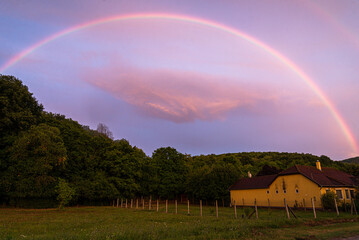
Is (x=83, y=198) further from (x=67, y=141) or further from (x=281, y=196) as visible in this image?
(x=281, y=196)

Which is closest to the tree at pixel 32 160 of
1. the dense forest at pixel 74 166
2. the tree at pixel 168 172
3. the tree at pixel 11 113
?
the dense forest at pixel 74 166

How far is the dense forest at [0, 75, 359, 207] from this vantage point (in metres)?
35.9

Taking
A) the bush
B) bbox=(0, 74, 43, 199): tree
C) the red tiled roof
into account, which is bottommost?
the bush

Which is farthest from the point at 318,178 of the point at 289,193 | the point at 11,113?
the point at 11,113

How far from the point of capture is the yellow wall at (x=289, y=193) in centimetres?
3234

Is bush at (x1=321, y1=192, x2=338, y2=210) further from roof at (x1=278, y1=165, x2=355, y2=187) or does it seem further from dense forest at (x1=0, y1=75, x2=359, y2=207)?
dense forest at (x1=0, y1=75, x2=359, y2=207)

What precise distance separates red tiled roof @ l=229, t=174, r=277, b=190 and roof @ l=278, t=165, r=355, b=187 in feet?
13.8

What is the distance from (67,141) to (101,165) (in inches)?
342

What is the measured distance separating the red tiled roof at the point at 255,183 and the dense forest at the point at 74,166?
251 cm

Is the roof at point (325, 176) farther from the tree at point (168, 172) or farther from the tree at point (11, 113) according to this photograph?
the tree at point (11, 113)

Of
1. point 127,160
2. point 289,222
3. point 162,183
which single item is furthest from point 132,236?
point 162,183

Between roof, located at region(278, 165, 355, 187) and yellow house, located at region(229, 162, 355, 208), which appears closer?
yellow house, located at region(229, 162, 355, 208)

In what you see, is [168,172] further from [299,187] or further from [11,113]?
[11,113]

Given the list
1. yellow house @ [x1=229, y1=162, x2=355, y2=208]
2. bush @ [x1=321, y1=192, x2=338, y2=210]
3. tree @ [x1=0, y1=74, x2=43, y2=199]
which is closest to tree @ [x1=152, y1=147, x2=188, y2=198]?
yellow house @ [x1=229, y1=162, x2=355, y2=208]
